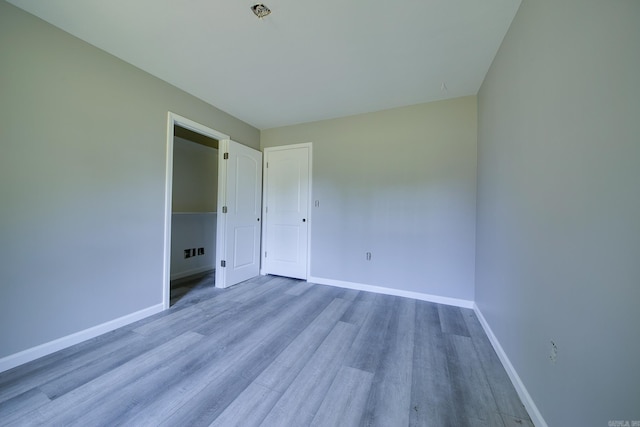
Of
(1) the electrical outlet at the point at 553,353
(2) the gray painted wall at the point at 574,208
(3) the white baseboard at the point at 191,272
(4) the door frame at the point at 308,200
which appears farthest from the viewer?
(3) the white baseboard at the point at 191,272

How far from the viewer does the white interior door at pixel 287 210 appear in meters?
3.61

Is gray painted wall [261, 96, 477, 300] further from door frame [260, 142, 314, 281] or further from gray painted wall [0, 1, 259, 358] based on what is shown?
gray painted wall [0, 1, 259, 358]

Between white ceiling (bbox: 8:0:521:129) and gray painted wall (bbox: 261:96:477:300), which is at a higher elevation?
white ceiling (bbox: 8:0:521:129)

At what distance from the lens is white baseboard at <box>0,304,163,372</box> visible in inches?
61.5

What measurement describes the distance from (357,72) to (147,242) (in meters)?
2.75

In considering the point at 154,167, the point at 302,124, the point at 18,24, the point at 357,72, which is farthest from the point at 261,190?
the point at 18,24

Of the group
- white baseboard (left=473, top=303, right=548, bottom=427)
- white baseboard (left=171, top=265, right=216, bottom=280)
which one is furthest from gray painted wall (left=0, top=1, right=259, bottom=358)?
white baseboard (left=473, top=303, right=548, bottom=427)

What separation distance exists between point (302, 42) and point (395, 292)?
9.73 feet

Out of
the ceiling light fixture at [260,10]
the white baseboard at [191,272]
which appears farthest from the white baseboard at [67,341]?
the ceiling light fixture at [260,10]

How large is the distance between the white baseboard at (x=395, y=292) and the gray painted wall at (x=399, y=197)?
6 centimetres

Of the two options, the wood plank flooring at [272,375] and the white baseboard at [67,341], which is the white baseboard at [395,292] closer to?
the wood plank flooring at [272,375]

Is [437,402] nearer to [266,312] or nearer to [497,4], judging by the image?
[266,312]

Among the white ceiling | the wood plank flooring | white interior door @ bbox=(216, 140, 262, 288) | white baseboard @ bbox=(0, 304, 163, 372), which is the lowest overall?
the wood plank flooring

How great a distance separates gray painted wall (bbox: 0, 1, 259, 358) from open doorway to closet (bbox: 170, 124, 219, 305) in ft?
4.04
